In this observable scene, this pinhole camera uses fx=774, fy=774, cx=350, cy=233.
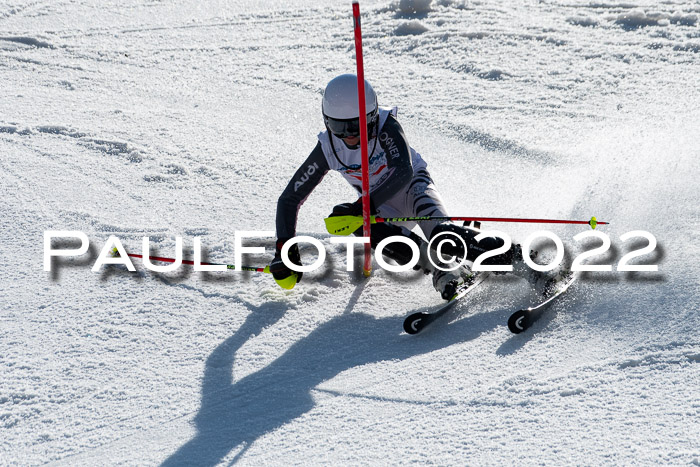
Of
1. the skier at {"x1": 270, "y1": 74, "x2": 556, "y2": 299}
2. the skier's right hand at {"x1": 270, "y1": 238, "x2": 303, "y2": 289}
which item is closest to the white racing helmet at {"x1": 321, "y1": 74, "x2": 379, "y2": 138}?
the skier at {"x1": 270, "y1": 74, "x2": 556, "y2": 299}

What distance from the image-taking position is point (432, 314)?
399cm

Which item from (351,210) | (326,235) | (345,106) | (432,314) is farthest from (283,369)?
(326,235)

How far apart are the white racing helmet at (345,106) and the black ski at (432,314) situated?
1.03 m

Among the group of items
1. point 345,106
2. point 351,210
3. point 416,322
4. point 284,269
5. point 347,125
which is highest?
point 345,106

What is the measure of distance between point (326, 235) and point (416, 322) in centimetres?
154

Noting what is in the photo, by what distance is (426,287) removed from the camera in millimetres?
4496

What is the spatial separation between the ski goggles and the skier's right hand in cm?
69

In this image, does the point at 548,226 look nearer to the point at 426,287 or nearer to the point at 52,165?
the point at 426,287

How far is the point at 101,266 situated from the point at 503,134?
378 cm

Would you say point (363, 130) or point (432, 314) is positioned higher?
point (363, 130)

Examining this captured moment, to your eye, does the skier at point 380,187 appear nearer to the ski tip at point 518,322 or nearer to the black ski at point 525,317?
the black ski at point 525,317

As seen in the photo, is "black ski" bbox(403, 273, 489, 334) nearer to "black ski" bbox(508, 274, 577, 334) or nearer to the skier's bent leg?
the skier's bent leg

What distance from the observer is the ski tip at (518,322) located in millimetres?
3760

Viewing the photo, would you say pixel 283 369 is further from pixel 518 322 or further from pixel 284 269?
pixel 518 322
